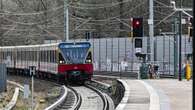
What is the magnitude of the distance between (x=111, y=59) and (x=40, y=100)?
33.3m

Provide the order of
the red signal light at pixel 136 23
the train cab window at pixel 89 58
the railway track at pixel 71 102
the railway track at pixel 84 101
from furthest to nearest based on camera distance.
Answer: the train cab window at pixel 89 58 → the red signal light at pixel 136 23 → the railway track at pixel 84 101 → the railway track at pixel 71 102

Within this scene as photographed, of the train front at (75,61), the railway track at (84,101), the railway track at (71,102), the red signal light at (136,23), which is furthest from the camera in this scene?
the train front at (75,61)

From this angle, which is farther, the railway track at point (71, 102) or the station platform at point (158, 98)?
the railway track at point (71, 102)

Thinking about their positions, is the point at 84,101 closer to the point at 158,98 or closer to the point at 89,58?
the point at 158,98

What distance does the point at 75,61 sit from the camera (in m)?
49.4

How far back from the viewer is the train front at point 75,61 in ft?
161

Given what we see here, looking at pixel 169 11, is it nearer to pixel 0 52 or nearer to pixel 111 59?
pixel 111 59

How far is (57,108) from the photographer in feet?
112

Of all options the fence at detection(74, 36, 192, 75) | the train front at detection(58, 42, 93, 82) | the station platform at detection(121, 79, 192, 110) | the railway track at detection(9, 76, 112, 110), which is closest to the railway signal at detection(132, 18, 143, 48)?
the railway track at detection(9, 76, 112, 110)

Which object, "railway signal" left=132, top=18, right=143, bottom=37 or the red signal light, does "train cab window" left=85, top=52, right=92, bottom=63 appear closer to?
"railway signal" left=132, top=18, right=143, bottom=37

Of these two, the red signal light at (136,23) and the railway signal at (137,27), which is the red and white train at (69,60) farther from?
the red signal light at (136,23)

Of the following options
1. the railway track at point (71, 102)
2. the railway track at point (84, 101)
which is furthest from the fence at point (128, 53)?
the railway track at point (71, 102)

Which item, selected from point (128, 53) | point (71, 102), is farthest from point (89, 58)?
point (128, 53)

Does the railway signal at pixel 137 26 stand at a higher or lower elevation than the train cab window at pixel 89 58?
higher
